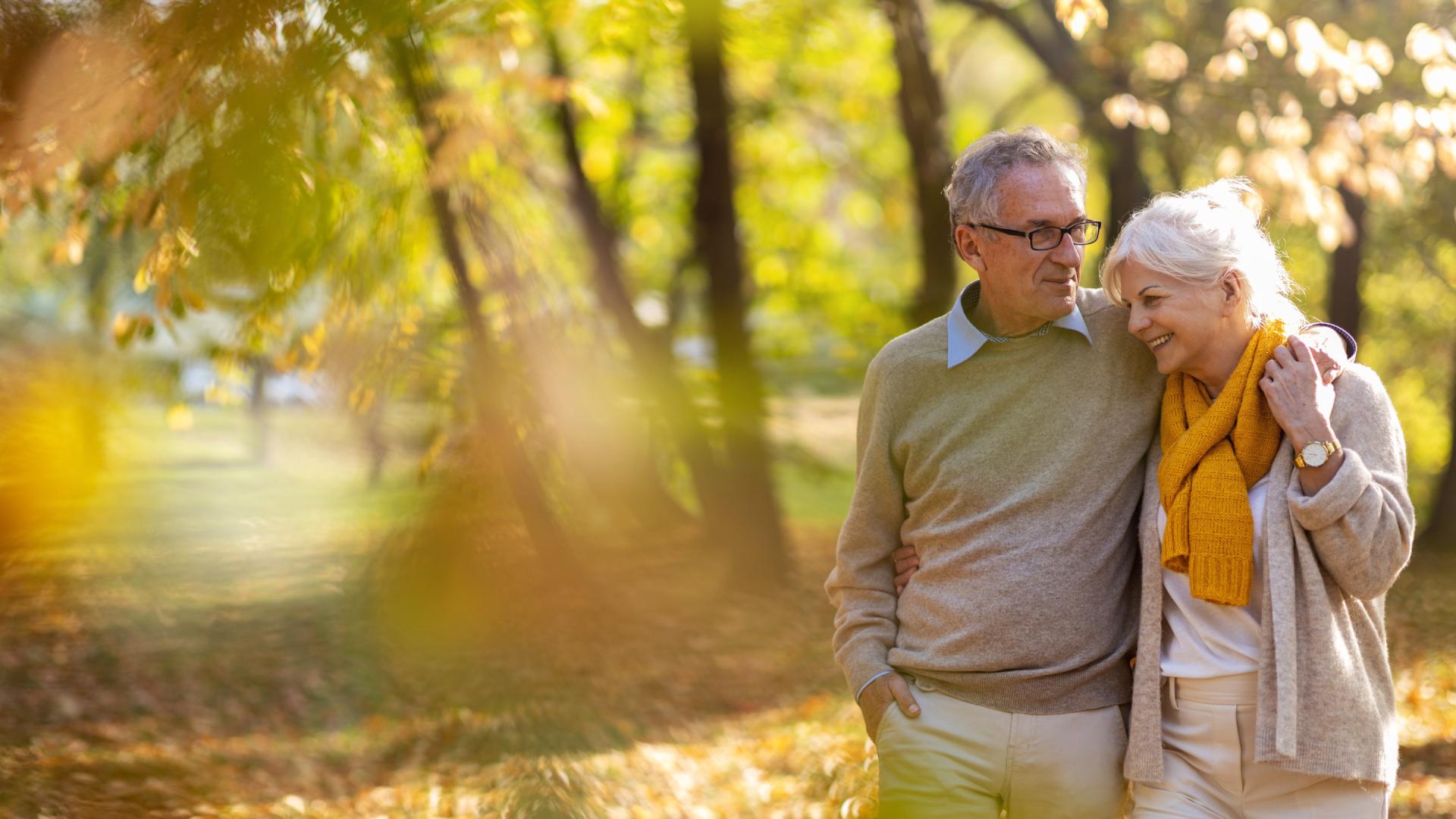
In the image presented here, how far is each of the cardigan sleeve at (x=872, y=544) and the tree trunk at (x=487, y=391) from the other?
0.68m

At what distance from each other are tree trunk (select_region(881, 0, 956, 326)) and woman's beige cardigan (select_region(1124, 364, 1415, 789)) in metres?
6.65

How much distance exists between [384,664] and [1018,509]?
4358 millimetres

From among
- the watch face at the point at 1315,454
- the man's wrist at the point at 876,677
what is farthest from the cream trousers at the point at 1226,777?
the man's wrist at the point at 876,677

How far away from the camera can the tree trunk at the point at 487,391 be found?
269 centimetres

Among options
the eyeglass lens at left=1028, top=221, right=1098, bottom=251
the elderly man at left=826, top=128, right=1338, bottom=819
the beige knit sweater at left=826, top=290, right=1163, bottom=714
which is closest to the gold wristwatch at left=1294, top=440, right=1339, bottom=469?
the elderly man at left=826, top=128, right=1338, bottom=819

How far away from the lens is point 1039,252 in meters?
2.52

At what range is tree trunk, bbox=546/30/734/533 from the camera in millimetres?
6969

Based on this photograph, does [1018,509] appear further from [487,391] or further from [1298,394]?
[487,391]

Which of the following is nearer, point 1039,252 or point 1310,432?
point 1310,432

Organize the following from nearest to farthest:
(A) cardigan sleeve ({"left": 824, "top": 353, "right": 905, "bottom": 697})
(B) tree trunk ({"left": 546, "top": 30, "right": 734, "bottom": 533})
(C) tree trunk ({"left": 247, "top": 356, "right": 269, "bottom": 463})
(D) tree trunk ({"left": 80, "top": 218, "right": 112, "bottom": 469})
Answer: (A) cardigan sleeve ({"left": 824, "top": 353, "right": 905, "bottom": 697}) < (D) tree trunk ({"left": 80, "top": 218, "right": 112, "bottom": 469}) < (C) tree trunk ({"left": 247, "top": 356, "right": 269, "bottom": 463}) < (B) tree trunk ({"left": 546, "top": 30, "right": 734, "bottom": 533})

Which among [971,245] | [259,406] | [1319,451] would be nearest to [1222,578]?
[1319,451]

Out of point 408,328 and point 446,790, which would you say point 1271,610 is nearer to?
point 408,328

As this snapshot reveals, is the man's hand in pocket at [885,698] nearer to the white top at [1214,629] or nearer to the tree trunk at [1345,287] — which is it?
the white top at [1214,629]

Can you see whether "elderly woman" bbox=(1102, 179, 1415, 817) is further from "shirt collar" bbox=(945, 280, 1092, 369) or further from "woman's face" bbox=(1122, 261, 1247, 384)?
"shirt collar" bbox=(945, 280, 1092, 369)
